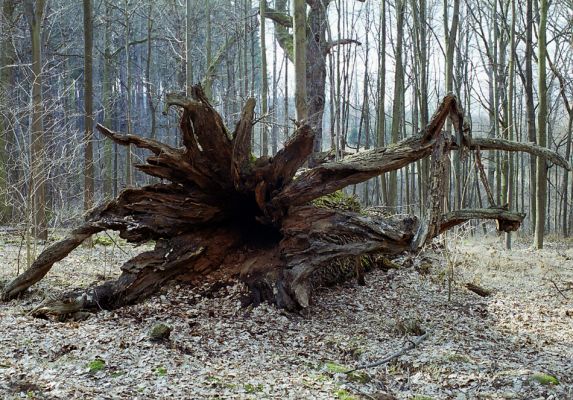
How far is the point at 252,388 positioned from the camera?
4.21 meters

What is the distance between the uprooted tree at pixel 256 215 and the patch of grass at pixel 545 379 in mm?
1896

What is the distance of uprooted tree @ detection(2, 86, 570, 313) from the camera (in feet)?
20.2

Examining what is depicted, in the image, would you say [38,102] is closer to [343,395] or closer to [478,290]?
[343,395]

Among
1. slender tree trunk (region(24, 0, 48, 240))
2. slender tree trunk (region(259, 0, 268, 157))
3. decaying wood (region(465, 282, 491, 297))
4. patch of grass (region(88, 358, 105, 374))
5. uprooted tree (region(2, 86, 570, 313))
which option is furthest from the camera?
slender tree trunk (region(259, 0, 268, 157))

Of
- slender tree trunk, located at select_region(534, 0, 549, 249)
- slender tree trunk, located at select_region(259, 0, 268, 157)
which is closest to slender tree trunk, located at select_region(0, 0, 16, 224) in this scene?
slender tree trunk, located at select_region(259, 0, 268, 157)

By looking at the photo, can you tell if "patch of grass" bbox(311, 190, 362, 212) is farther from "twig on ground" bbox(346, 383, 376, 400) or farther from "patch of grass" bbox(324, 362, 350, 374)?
"twig on ground" bbox(346, 383, 376, 400)

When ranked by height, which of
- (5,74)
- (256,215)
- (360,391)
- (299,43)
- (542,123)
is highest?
(5,74)

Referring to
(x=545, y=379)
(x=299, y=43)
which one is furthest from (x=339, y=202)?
(x=545, y=379)

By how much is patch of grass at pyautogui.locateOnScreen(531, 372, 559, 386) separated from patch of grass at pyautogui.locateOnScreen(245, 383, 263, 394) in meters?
2.47

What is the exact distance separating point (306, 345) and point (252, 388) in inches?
53.8

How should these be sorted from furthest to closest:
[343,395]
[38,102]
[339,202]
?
[38,102] → [339,202] → [343,395]

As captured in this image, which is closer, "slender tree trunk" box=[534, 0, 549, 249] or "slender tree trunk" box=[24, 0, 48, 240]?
"slender tree trunk" box=[24, 0, 48, 240]

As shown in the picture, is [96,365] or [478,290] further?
[478,290]

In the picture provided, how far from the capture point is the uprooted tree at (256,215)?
6.15 meters
